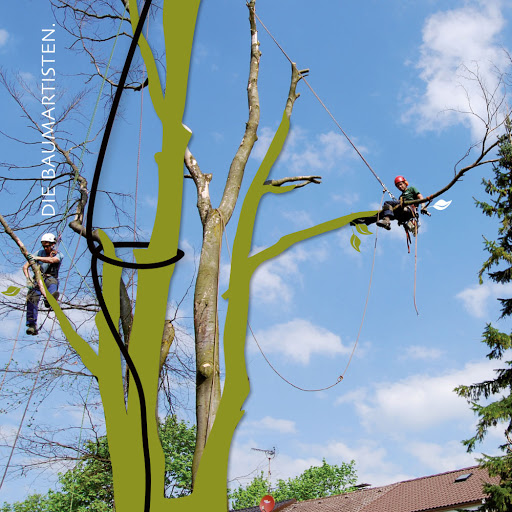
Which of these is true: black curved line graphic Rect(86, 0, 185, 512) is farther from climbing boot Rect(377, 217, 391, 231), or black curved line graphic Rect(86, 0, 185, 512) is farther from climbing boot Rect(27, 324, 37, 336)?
climbing boot Rect(377, 217, 391, 231)

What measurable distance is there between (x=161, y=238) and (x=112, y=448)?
981 mm

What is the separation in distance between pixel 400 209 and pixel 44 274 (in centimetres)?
335

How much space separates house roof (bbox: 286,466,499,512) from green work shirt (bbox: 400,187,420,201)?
1478 cm

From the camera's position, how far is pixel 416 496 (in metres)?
21.6

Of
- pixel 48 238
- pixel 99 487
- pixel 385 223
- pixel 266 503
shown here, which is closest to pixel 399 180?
pixel 385 223

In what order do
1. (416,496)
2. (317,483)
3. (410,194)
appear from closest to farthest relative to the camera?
(410,194) → (416,496) → (317,483)

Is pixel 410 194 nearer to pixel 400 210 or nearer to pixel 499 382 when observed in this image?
pixel 400 210

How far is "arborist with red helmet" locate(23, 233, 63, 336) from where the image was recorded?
4580 millimetres

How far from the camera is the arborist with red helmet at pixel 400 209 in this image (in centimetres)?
556

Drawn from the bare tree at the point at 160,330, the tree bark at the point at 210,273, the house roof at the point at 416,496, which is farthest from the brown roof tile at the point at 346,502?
the bare tree at the point at 160,330

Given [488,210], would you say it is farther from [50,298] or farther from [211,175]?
[50,298]

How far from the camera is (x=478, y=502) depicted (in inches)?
708

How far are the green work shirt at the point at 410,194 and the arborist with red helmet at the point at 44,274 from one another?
3.54 meters

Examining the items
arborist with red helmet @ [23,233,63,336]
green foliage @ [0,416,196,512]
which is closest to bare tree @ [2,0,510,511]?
arborist with red helmet @ [23,233,63,336]
